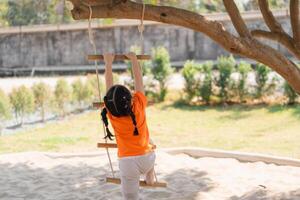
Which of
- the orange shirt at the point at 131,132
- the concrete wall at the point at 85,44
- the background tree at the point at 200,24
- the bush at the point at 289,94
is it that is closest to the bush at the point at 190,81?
the bush at the point at 289,94

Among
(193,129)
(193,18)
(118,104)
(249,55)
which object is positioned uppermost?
(193,18)

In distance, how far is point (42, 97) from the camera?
1318 cm

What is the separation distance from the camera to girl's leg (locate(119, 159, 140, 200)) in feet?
13.3

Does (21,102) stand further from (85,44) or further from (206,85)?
(85,44)

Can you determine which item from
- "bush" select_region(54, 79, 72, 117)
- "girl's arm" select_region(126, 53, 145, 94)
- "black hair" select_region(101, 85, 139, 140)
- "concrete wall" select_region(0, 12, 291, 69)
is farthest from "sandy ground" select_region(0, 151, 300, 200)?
"concrete wall" select_region(0, 12, 291, 69)

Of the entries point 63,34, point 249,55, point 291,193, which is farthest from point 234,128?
point 63,34

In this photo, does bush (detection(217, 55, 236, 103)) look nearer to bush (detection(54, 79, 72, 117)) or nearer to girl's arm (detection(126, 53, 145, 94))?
bush (detection(54, 79, 72, 117))

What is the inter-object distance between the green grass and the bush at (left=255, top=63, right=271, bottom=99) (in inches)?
27.0

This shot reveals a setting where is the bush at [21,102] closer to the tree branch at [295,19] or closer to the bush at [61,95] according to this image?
the bush at [61,95]

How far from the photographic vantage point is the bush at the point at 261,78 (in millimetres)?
13844

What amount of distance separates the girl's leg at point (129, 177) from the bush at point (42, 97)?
9110 millimetres

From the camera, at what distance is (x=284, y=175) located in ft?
21.1

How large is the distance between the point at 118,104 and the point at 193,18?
1191 mm

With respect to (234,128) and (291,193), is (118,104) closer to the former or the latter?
(291,193)
